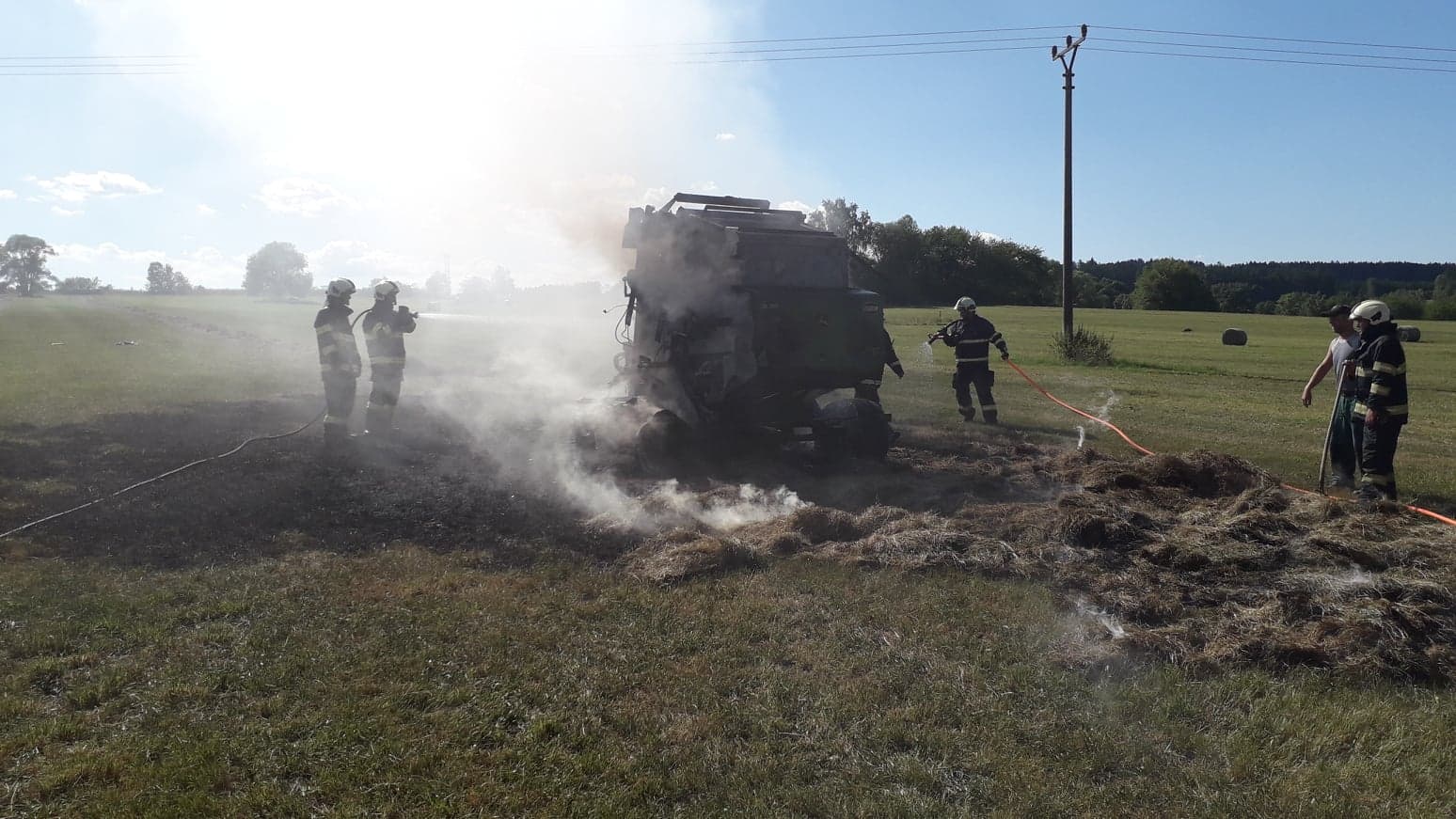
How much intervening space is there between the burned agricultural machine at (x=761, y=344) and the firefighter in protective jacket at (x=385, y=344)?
4.05 meters

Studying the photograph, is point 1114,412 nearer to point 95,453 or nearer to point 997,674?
point 997,674

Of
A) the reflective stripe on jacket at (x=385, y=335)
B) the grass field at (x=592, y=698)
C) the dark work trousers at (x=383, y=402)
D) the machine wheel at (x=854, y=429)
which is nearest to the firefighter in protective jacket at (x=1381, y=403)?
the grass field at (x=592, y=698)

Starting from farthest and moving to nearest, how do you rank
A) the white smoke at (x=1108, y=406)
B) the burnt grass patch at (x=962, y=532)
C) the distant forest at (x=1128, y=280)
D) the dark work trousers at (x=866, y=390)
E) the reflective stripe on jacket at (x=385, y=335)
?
the distant forest at (x=1128, y=280)
the white smoke at (x=1108, y=406)
the reflective stripe on jacket at (x=385, y=335)
the dark work trousers at (x=866, y=390)
the burnt grass patch at (x=962, y=532)

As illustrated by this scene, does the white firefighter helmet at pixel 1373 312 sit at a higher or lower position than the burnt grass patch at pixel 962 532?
higher

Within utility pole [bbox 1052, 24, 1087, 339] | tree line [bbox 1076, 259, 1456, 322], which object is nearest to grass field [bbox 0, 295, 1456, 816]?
utility pole [bbox 1052, 24, 1087, 339]

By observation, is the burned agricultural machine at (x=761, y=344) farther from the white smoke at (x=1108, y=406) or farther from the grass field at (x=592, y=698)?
the white smoke at (x=1108, y=406)

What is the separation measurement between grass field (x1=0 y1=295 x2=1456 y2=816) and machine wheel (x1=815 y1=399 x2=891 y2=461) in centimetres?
380

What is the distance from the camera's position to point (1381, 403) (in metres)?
8.17

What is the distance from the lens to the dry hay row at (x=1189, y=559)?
16.3ft

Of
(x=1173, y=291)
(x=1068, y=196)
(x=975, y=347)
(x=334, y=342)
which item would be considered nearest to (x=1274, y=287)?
(x=1173, y=291)

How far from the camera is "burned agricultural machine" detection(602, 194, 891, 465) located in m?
10.2

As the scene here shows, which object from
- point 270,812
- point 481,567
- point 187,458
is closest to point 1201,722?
point 270,812

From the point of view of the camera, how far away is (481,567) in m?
6.78

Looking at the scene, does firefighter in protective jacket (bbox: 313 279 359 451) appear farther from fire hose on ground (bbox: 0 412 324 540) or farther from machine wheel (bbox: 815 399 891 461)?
machine wheel (bbox: 815 399 891 461)
